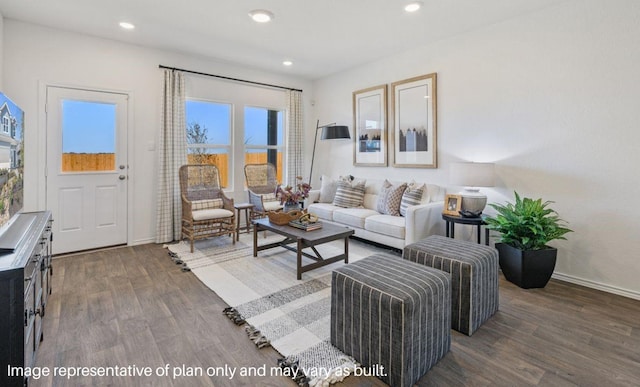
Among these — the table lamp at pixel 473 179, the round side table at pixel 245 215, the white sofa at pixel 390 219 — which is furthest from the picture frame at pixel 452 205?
the round side table at pixel 245 215

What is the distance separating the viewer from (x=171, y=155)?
4.36 metres

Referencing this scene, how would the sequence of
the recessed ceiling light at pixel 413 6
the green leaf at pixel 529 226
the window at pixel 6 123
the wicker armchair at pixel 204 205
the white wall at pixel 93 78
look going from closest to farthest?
the window at pixel 6 123, the green leaf at pixel 529 226, the recessed ceiling light at pixel 413 6, the white wall at pixel 93 78, the wicker armchair at pixel 204 205

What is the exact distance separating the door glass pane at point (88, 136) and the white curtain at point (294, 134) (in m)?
2.61

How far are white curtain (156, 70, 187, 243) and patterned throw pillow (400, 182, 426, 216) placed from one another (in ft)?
9.91

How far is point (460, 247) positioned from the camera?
7.80 ft

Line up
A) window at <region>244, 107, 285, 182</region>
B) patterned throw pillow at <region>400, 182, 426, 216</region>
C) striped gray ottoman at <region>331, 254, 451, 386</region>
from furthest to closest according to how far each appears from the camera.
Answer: window at <region>244, 107, 285, 182</region>
patterned throw pillow at <region>400, 182, 426, 216</region>
striped gray ottoman at <region>331, 254, 451, 386</region>

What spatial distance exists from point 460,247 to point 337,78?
393 cm

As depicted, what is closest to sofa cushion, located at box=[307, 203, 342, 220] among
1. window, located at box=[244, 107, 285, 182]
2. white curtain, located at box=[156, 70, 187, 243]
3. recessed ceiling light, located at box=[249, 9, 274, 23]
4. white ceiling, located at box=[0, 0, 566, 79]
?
window, located at box=[244, 107, 285, 182]

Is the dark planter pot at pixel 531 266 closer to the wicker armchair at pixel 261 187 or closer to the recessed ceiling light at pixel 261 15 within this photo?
the wicker armchair at pixel 261 187

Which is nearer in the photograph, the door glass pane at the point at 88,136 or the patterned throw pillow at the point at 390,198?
the door glass pane at the point at 88,136

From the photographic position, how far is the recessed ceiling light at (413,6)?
298 centimetres

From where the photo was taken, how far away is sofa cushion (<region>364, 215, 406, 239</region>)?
3.56 meters

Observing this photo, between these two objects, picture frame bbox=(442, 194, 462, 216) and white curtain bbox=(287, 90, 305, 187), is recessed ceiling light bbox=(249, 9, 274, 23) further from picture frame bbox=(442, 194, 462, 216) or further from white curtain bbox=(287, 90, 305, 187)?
picture frame bbox=(442, 194, 462, 216)

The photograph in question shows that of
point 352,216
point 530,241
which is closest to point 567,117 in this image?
point 530,241
